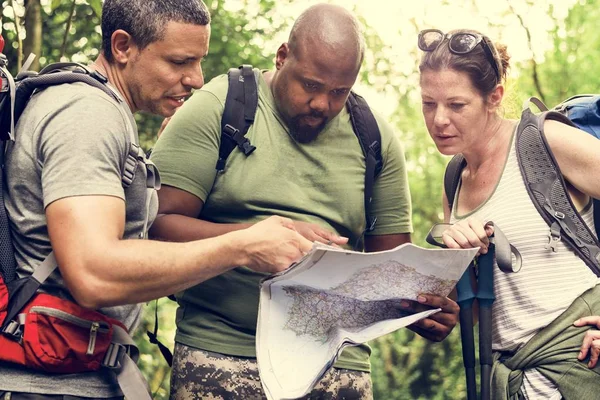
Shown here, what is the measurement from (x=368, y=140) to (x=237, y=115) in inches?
21.2

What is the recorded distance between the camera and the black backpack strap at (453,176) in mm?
3867

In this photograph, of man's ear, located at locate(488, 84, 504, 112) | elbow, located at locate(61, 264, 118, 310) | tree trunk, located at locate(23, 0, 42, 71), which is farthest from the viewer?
tree trunk, located at locate(23, 0, 42, 71)

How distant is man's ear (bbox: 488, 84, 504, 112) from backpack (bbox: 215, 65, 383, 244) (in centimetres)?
44

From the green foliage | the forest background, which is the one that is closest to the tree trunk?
the forest background

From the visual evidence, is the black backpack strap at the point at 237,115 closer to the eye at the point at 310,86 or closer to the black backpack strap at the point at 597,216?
the eye at the point at 310,86

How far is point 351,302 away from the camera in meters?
3.15

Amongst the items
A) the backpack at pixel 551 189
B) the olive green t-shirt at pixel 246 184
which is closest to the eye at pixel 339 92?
the olive green t-shirt at pixel 246 184

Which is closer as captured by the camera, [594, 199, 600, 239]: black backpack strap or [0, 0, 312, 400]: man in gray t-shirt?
[0, 0, 312, 400]: man in gray t-shirt

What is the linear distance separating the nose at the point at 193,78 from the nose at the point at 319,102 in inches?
20.5

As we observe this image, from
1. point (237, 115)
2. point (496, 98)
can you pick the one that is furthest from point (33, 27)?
point (496, 98)

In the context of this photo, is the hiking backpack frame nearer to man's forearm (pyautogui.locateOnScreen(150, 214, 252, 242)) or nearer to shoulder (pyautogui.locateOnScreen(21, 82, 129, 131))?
man's forearm (pyautogui.locateOnScreen(150, 214, 252, 242))

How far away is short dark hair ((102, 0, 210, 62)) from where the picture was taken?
10.1ft

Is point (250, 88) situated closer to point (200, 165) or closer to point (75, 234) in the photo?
point (200, 165)

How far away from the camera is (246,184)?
142 inches
